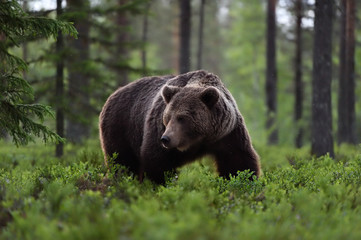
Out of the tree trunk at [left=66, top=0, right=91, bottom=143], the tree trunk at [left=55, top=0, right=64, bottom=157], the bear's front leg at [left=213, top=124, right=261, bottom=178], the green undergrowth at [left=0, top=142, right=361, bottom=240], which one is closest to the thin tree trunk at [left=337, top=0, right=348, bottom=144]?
the tree trunk at [left=66, top=0, right=91, bottom=143]

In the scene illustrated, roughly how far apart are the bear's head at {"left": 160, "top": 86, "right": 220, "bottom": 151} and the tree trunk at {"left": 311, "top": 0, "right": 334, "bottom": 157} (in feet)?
15.9

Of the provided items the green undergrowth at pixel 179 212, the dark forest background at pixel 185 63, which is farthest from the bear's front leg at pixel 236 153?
the dark forest background at pixel 185 63

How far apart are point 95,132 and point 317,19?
6.99 m

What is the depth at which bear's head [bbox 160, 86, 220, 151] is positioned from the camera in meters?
5.58

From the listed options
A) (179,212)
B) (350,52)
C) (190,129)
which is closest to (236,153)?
(190,129)

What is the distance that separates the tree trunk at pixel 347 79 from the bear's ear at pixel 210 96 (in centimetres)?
1093

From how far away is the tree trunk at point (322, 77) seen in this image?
9328mm

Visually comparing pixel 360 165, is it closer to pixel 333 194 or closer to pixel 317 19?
pixel 333 194

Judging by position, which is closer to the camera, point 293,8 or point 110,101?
point 110,101

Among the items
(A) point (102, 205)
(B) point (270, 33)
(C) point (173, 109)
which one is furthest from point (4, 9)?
(B) point (270, 33)

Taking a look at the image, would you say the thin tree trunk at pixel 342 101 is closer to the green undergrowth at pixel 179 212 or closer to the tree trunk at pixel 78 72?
the tree trunk at pixel 78 72

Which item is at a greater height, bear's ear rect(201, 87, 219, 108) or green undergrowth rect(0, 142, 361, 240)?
bear's ear rect(201, 87, 219, 108)

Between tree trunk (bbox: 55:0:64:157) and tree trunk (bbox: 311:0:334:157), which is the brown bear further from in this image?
tree trunk (bbox: 311:0:334:157)

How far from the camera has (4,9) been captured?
17.7 ft
